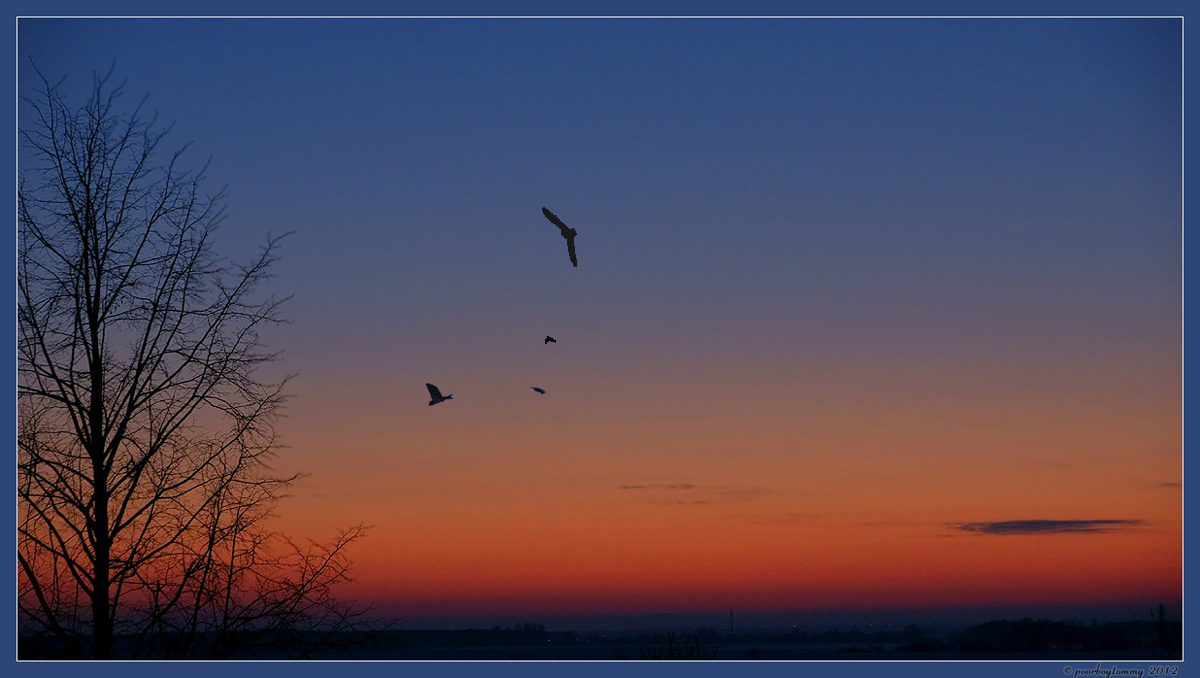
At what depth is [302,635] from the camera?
11.7 meters

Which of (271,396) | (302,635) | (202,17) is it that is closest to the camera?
(302,635)

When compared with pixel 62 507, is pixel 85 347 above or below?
above

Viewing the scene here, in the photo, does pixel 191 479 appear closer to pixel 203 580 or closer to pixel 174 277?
pixel 203 580

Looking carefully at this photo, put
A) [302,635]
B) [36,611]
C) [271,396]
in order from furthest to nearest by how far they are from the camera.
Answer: [271,396], [302,635], [36,611]

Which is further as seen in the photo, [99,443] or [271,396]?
[271,396]

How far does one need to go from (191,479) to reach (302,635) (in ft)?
6.76

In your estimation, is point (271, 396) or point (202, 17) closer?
point (271, 396)

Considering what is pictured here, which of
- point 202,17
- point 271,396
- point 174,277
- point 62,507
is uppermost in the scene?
point 202,17

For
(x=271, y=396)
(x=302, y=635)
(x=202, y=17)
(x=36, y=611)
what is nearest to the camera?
(x=36, y=611)

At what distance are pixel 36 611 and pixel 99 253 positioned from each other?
3.69m

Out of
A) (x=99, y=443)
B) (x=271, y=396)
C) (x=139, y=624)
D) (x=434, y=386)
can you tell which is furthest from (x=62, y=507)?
(x=434, y=386)

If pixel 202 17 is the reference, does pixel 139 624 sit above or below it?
below

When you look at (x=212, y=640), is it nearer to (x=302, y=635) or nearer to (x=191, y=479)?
(x=302, y=635)

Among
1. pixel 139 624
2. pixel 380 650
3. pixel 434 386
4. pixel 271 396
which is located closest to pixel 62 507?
pixel 139 624
